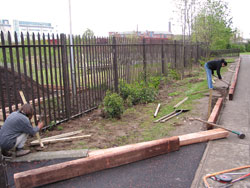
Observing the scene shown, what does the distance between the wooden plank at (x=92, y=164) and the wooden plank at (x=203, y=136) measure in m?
0.32

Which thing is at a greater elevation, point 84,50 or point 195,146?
point 84,50

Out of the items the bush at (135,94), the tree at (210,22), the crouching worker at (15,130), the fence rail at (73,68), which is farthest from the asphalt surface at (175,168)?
the tree at (210,22)

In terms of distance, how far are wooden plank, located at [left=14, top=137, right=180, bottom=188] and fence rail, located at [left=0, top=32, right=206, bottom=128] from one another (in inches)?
77.0

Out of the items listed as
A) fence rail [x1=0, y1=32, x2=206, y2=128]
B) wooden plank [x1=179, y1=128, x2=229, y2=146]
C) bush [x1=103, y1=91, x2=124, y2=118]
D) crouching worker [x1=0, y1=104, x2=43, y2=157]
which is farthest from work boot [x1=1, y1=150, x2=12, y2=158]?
wooden plank [x1=179, y1=128, x2=229, y2=146]

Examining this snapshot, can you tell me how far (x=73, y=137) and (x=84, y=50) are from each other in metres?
2.94

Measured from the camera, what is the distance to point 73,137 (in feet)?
17.2

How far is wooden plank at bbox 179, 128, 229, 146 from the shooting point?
16.1 ft

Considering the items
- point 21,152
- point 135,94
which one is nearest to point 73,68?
point 135,94

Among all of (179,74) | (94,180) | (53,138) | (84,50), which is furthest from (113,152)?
(179,74)

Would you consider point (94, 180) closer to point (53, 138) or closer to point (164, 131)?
point (53, 138)

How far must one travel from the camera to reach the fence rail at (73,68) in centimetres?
530

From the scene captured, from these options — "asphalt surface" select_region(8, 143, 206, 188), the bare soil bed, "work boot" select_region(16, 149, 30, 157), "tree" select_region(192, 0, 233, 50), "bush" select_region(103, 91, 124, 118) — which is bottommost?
"asphalt surface" select_region(8, 143, 206, 188)

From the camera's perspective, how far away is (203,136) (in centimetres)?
505

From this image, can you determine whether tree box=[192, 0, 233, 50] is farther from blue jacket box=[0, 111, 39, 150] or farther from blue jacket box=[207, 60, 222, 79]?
blue jacket box=[0, 111, 39, 150]
